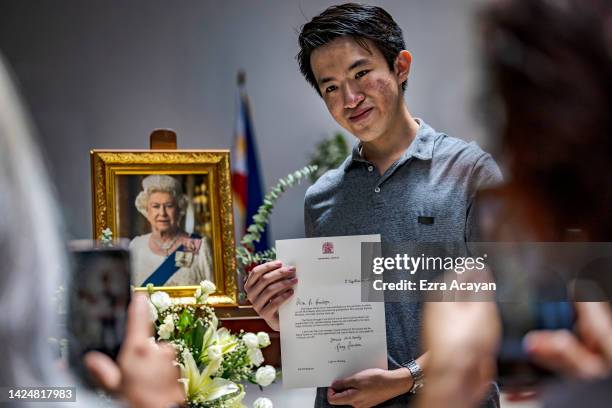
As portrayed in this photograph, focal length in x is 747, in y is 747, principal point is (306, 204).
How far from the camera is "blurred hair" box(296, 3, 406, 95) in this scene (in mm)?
1427

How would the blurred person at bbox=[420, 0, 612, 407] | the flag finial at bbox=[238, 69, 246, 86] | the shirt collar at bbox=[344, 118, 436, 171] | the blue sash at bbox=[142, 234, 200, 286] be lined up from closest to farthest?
the blurred person at bbox=[420, 0, 612, 407]
the shirt collar at bbox=[344, 118, 436, 171]
the blue sash at bbox=[142, 234, 200, 286]
the flag finial at bbox=[238, 69, 246, 86]

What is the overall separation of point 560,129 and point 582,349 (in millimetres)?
133

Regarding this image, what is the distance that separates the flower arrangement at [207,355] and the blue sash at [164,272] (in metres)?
0.45

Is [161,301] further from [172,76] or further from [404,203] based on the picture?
[172,76]

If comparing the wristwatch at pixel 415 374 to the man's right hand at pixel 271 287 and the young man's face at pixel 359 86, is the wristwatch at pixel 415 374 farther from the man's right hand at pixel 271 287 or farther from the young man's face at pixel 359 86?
the young man's face at pixel 359 86

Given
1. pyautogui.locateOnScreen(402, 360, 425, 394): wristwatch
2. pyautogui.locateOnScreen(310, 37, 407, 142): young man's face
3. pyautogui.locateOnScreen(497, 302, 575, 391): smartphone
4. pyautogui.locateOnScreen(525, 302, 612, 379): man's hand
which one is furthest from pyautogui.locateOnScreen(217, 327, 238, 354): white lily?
pyautogui.locateOnScreen(525, 302, 612, 379): man's hand

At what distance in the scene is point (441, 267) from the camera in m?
1.27

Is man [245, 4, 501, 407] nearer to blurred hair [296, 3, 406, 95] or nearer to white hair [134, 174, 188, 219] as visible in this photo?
blurred hair [296, 3, 406, 95]

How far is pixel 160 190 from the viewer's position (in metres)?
2.02

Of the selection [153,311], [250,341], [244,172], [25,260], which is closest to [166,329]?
[153,311]

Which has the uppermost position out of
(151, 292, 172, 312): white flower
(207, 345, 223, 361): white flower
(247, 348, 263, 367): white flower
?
(151, 292, 172, 312): white flower

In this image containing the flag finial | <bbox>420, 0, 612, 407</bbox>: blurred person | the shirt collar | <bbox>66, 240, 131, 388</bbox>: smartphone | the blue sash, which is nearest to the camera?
<bbox>420, 0, 612, 407</bbox>: blurred person

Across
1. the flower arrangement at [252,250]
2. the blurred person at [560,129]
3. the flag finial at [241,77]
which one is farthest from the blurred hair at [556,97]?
the flag finial at [241,77]

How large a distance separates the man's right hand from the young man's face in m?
0.31
